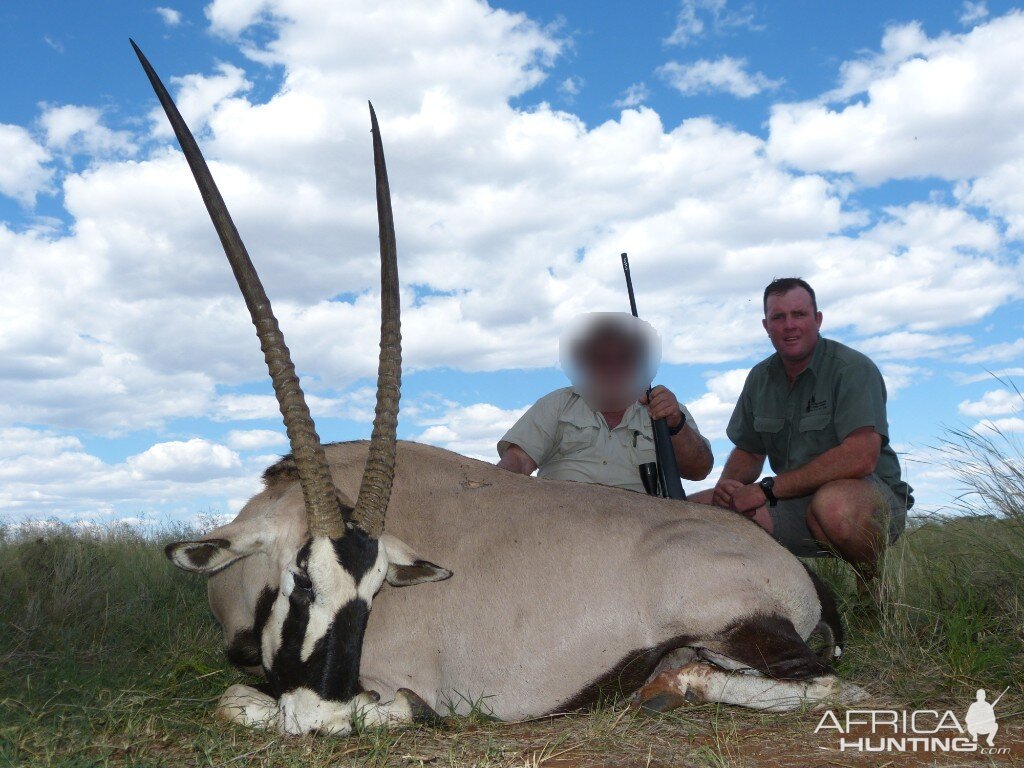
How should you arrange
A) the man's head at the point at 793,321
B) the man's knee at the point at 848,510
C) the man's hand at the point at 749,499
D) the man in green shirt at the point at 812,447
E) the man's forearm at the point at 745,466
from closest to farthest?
the man's knee at the point at 848,510
the man in green shirt at the point at 812,447
the man's hand at the point at 749,499
the man's head at the point at 793,321
the man's forearm at the point at 745,466

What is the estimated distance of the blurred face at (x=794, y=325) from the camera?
22.7 feet

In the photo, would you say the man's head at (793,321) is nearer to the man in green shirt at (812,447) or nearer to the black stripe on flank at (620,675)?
the man in green shirt at (812,447)

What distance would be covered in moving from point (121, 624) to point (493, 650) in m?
3.37

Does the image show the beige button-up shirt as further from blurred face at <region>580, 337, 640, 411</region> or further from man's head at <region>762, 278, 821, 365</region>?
man's head at <region>762, 278, 821, 365</region>

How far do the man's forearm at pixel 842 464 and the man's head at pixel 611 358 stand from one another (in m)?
1.30

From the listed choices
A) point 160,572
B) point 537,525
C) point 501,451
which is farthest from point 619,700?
point 160,572

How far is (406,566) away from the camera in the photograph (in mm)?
4043

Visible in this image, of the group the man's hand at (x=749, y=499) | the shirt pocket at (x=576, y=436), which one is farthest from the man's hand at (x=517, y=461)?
the man's hand at (x=749, y=499)

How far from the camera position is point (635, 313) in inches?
285

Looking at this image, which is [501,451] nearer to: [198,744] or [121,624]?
[121,624]

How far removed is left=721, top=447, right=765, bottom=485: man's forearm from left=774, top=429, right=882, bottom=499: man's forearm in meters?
1.23

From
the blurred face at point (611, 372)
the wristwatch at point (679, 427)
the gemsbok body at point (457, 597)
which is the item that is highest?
the blurred face at point (611, 372)

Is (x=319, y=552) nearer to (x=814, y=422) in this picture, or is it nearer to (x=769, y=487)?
(x=769, y=487)

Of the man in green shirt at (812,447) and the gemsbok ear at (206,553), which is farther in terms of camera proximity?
the man in green shirt at (812,447)
